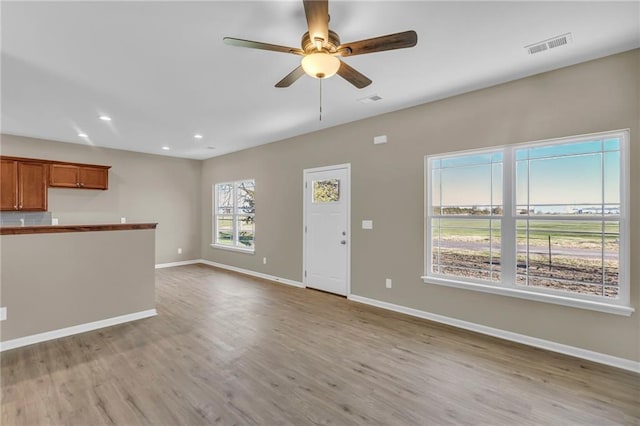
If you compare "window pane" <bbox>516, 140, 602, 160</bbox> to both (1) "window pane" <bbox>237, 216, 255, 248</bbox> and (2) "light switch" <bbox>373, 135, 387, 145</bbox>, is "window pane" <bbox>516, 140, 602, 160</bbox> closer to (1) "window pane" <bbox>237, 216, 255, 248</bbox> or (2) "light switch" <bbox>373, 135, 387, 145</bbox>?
(2) "light switch" <bbox>373, 135, 387, 145</bbox>

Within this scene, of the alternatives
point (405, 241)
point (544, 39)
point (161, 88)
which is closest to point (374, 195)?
point (405, 241)

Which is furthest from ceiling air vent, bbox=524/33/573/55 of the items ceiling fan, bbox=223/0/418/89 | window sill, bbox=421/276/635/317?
window sill, bbox=421/276/635/317

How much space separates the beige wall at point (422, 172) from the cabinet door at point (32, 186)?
12.5ft

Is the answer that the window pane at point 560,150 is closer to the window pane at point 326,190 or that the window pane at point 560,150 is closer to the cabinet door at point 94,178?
the window pane at point 326,190

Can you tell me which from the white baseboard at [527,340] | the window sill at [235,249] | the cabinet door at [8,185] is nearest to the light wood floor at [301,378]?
the white baseboard at [527,340]

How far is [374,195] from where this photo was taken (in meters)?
4.48

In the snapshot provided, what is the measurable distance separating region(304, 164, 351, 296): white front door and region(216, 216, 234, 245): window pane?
2.69 metres

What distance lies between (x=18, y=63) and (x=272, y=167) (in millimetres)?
3841

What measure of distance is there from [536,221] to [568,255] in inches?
16.7

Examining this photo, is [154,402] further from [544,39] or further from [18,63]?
[544,39]

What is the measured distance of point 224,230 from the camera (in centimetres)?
762

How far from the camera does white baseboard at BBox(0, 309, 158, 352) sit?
3057 mm

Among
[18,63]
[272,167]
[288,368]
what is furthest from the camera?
[272,167]

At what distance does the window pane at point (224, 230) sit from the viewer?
7422 mm
